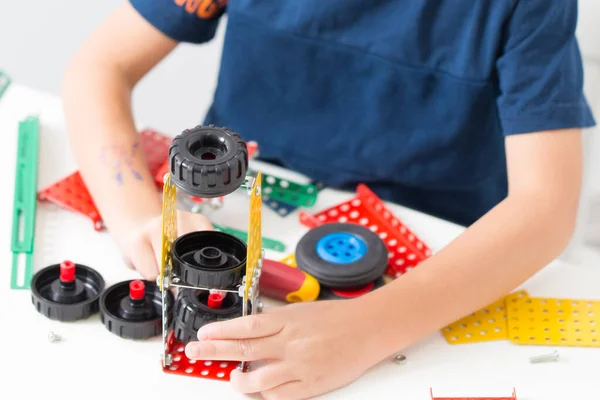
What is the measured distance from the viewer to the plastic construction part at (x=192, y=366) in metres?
0.81

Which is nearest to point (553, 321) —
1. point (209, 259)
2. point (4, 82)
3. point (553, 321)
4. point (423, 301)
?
point (553, 321)

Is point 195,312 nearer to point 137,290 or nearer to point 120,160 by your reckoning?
point 137,290

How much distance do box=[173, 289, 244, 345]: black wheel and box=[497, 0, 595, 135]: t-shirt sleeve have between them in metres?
0.41

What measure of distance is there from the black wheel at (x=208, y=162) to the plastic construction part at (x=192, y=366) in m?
0.21

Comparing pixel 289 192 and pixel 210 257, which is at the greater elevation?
pixel 210 257

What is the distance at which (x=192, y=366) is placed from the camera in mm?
820

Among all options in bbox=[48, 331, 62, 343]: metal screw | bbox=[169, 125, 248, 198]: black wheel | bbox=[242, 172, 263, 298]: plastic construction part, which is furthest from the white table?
bbox=[169, 125, 248, 198]: black wheel

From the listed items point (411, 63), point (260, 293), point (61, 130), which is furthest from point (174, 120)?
point (260, 293)

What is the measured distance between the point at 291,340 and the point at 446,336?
0.18 metres

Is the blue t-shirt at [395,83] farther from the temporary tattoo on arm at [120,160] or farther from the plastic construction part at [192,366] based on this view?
the plastic construction part at [192,366]

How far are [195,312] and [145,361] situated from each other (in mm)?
67

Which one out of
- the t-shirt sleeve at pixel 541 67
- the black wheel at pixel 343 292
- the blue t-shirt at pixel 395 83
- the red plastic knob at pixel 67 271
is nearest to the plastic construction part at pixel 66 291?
the red plastic knob at pixel 67 271

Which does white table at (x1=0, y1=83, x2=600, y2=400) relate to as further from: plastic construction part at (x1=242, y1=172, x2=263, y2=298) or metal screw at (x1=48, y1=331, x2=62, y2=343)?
plastic construction part at (x1=242, y1=172, x2=263, y2=298)

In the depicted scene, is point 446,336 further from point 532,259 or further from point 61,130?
point 61,130
